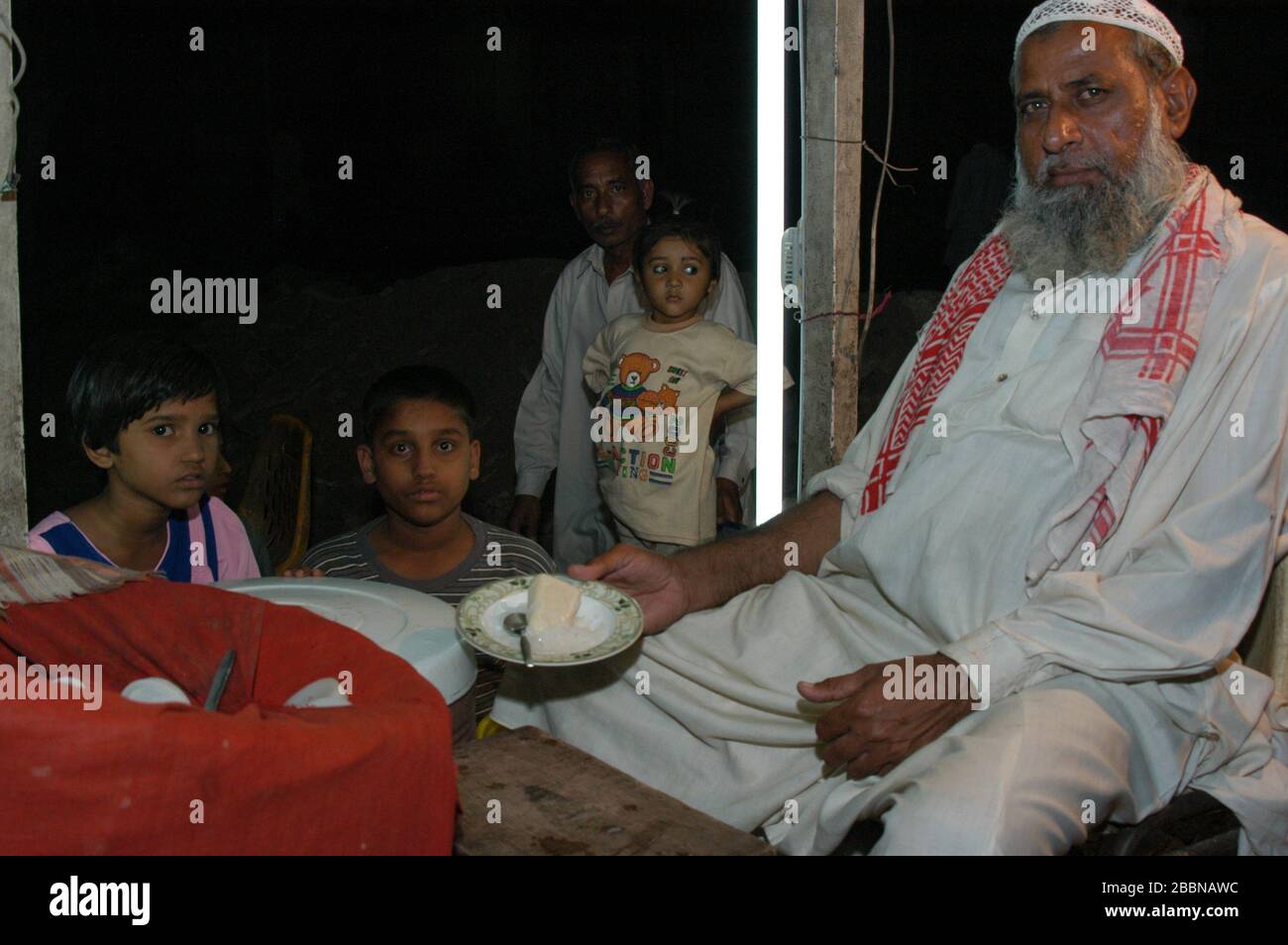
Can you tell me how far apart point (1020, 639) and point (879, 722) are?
0.30 m

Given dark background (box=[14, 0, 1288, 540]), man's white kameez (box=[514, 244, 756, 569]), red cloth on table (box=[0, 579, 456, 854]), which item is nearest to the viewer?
red cloth on table (box=[0, 579, 456, 854])

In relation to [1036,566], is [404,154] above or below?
above

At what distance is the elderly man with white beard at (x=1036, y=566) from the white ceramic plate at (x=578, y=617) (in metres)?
0.15

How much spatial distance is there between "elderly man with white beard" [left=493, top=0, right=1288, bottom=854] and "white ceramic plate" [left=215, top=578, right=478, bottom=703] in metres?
0.36

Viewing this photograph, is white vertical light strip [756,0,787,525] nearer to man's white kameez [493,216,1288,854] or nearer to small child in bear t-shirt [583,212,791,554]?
man's white kameez [493,216,1288,854]

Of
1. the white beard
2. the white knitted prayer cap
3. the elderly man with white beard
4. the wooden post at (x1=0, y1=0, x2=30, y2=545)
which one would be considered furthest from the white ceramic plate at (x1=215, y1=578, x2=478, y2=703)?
the white knitted prayer cap

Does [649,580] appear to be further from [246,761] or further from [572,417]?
[572,417]

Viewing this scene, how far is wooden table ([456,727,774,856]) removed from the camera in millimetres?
1845

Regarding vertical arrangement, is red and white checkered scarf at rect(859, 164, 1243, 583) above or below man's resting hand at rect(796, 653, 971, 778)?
above

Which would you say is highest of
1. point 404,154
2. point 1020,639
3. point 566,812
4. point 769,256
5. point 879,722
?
point 404,154

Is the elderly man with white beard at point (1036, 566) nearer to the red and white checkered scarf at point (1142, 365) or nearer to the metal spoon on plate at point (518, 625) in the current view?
the red and white checkered scarf at point (1142, 365)

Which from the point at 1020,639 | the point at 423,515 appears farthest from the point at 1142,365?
the point at 423,515

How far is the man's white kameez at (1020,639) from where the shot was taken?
195 cm

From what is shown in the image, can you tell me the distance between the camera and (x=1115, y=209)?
2518mm
